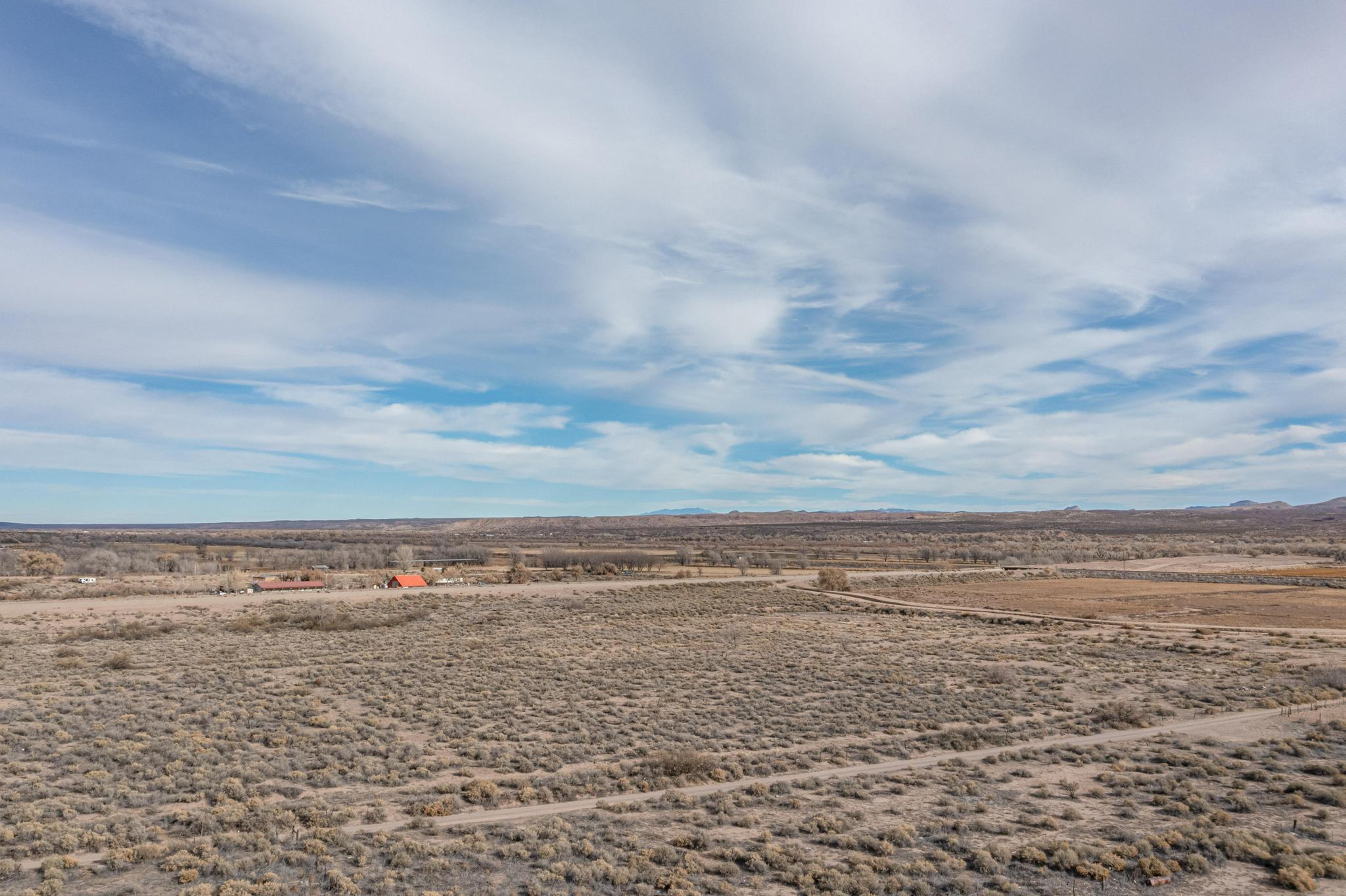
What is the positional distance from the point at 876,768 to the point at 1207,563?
89.3 metres

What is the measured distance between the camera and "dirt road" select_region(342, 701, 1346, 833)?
39.5 ft

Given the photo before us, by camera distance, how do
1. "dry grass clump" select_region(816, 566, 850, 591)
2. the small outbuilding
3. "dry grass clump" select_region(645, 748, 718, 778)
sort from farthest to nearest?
"dry grass clump" select_region(816, 566, 850, 591)
the small outbuilding
"dry grass clump" select_region(645, 748, 718, 778)

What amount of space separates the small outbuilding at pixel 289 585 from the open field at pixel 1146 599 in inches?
1813

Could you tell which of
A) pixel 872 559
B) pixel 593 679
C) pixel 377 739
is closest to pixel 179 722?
pixel 377 739

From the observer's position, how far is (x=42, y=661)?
26.2 meters

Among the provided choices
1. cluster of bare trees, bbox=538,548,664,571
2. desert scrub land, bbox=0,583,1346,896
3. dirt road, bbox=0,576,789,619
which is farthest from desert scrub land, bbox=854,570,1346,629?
cluster of bare trees, bbox=538,548,664,571

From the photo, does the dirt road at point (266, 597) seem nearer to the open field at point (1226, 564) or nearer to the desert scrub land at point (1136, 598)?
the desert scrub land at point (1136, 598)

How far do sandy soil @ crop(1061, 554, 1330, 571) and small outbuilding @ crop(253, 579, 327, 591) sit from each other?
76568mm

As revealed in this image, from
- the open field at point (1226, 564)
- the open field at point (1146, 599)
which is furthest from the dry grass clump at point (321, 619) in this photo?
the open field at point (1226, 564)

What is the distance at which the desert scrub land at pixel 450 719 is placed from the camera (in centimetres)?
1038

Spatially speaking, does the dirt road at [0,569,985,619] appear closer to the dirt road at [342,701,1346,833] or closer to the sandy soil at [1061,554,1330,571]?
the sandy soil at [1061,554,1330,571]

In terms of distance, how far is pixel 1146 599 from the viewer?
51.9 meters

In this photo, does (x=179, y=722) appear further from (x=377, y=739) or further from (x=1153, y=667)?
(x=1153, y=667)

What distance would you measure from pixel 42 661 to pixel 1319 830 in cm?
3508
